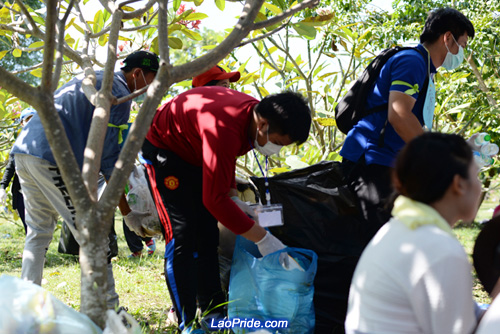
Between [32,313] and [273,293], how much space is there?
3.79ft

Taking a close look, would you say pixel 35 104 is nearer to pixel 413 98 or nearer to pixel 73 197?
pixel 73 197

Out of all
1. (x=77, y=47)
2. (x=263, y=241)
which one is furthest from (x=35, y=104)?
(x=77, y=47)

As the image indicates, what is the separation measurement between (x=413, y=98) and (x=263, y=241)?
37.8 inches

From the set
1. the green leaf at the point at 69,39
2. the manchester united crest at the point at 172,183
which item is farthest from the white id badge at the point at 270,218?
the green leaf at the point at 69,39

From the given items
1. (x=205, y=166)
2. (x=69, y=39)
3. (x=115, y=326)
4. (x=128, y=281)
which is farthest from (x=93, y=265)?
(x=69, y=39)

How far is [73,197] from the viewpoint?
1883 mm

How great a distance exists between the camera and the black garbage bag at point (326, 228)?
2824 millimetres

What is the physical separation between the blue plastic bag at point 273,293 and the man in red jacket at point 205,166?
0.09 meters

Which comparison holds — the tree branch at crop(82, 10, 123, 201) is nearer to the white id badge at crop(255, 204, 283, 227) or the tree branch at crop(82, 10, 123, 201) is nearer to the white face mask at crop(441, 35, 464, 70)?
the white id badge at crop(255, 204, 283, 227)

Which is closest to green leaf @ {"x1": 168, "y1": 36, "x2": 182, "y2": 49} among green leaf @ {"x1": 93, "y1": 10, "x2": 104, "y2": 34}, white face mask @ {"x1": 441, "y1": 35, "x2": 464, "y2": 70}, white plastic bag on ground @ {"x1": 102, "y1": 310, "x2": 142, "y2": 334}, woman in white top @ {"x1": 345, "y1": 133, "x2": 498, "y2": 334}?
green leaf @ {"x1": 93, "y1": 10, "x2": 104, "y2": 34}

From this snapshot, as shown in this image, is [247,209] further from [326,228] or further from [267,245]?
[326,228]

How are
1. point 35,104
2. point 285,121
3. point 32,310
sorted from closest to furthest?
point 32,310 → point 35,104 → point 285,121

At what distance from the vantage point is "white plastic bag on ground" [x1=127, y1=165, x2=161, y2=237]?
10.6 ft

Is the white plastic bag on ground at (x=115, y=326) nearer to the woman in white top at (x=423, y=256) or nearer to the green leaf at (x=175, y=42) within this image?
the woman in white top at (x=423, y=256)
